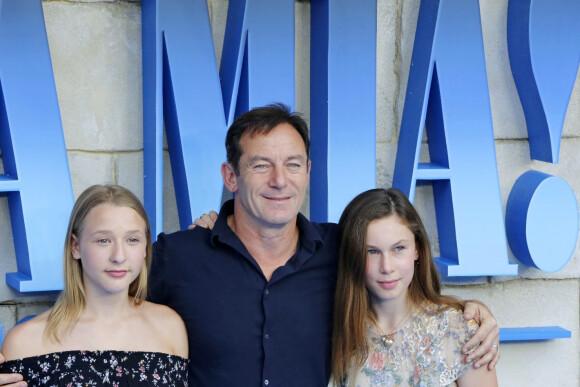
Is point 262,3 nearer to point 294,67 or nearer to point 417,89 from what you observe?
point 294,67

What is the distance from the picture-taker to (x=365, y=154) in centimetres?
301

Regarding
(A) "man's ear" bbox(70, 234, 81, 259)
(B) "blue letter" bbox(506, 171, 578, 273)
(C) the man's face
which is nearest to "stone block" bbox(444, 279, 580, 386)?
(B) "blue letter" bbox(506, 171, 578, 273)

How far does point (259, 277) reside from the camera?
7.50ft

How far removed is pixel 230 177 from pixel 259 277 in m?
0.30

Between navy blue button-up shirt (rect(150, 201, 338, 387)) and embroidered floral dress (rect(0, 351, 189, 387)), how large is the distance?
0.15 metres

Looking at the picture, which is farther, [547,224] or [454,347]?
[547,224]

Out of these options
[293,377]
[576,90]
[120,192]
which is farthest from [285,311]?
[576,90]

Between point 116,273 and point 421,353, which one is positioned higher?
point 116,273

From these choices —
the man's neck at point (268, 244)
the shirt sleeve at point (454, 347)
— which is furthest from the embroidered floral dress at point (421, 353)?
the man's neck at point (268, 244)

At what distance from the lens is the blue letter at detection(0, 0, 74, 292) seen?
2.70 m

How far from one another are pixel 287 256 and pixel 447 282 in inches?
39.2

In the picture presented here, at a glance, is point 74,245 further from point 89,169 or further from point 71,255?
point 89,169

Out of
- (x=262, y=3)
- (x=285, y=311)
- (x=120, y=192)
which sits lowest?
(x=285, y=311)

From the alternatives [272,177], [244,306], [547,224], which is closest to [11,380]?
[244,306]
